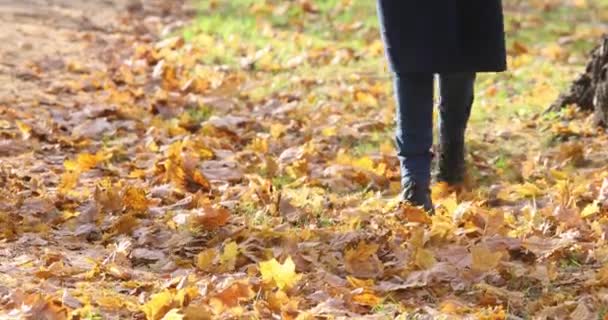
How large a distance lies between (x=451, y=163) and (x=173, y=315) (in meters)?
1.97

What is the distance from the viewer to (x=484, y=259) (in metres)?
3.41

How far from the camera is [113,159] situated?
5078 mm

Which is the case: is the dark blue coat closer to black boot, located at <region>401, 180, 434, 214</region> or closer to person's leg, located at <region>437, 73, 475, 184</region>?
person's leg, located at <region>437, 73, 475, 184</region>

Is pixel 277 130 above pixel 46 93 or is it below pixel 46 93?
below

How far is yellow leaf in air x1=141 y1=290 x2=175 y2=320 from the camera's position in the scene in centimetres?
293

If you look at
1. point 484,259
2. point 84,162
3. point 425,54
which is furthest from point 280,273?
point 84,162

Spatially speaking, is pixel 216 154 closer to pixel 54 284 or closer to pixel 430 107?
pixel 430 107

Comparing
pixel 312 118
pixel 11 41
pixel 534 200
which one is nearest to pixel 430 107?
pixel 534 200

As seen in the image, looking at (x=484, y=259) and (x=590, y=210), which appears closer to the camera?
(x=484, y=259)

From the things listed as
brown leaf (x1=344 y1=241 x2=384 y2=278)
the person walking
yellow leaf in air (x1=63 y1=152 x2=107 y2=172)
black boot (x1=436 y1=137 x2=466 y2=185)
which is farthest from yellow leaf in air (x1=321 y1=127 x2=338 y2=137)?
brown leaf (x1=344 y1=241 x2=384 y2=278)

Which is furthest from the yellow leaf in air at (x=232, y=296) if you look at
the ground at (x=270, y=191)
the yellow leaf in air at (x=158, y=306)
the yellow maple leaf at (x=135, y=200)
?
the yellow maple leaf at (x=135, y=200)

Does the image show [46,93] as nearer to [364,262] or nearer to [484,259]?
[364,262]

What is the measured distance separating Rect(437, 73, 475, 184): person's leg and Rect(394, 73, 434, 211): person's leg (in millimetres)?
294

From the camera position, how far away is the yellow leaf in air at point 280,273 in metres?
3.21
